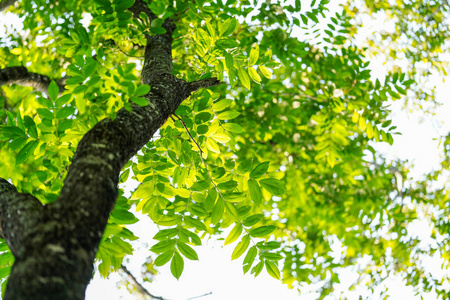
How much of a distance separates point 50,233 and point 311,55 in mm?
4927

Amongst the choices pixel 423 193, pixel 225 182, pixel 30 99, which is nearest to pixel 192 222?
pixel 225 182

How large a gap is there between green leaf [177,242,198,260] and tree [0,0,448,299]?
0.05ft

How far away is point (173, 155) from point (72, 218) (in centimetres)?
121

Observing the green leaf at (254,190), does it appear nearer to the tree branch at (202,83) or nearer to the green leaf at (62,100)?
the tree branch at (202,83)

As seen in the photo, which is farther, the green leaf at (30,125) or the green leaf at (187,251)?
the green leaf at (187,251)

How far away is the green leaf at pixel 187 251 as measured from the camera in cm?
186

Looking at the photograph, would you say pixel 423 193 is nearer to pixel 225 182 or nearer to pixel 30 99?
pixel 225 182

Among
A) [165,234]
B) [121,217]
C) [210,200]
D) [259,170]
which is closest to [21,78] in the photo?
[121,217]

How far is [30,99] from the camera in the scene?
180 inches

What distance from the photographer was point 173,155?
218cm

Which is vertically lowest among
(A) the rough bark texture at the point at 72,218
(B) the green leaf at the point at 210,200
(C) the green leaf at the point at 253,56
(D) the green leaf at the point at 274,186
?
(A) the rough bark texture at the point at 72,218

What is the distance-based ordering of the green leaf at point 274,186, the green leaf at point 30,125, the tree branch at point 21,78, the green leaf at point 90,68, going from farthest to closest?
the tree branch at point 21,78, the green leaf at point 274,186, the green leaf at point 30,125, the green leaf at point 90,68

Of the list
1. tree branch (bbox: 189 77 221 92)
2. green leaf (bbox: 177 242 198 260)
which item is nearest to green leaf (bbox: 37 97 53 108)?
tree branch (bbox: 189 77 221 92)

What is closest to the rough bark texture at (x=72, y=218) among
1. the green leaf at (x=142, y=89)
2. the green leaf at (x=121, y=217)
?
the green leaf at (x=142, y=89)
